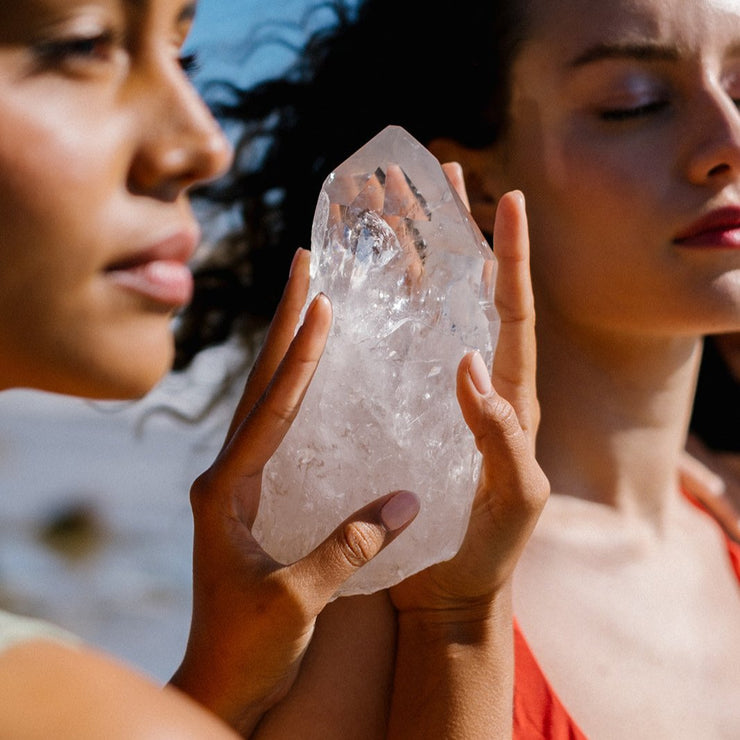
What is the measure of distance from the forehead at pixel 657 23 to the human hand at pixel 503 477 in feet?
1.20

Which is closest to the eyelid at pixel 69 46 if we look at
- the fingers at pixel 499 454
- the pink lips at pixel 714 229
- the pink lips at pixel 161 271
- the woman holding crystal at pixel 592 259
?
the pink lips at pixel 161 271

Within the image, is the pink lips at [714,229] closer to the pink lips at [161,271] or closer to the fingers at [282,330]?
the fingers at [282,330]

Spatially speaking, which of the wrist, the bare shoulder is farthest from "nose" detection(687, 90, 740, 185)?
the bare shoulder

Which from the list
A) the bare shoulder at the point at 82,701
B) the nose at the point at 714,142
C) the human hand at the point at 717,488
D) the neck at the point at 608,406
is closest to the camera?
the bare shoulder at the point at 82,701

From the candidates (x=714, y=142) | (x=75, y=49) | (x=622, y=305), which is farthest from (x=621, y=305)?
(x=75, y=49)

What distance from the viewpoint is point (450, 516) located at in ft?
3.09

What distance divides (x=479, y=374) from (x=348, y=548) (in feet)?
0.64

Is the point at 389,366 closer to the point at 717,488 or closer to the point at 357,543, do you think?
the point at 357,543

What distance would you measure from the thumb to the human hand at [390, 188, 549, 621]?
13 centimetres

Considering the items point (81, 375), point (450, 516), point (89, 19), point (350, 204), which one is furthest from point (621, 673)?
point (89, 19)

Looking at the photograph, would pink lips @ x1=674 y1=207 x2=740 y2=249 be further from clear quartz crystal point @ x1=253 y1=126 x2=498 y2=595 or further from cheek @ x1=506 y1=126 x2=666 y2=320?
clear quartz crystal point @ x1=253 y1=126 x2=498 y2=595

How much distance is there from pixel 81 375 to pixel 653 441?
990 mm

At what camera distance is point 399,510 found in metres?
0.88

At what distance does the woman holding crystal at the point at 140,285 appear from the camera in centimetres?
74
